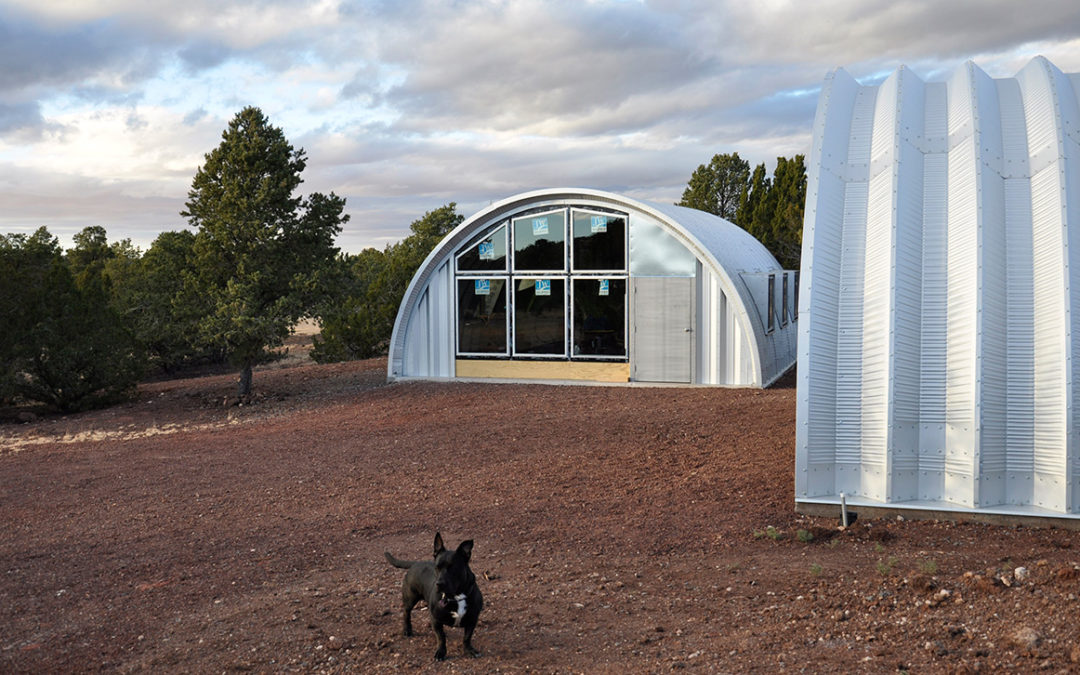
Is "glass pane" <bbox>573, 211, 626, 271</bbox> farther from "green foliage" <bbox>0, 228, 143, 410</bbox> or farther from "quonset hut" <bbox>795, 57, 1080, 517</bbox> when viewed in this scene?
"green foliage" <bbox>0, 228, 143, 410</bbox>

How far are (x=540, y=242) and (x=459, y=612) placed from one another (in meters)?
13.8

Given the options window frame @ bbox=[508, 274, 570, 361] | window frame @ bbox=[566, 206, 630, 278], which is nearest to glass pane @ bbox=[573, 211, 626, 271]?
window frame @ bbox=[566, 206, 630, 278]

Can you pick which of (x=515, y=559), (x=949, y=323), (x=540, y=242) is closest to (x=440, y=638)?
(x=515, y=559)

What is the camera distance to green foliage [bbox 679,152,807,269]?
35.5m

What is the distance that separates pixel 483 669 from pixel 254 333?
44.2 ft

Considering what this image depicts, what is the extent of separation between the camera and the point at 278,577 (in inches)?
293

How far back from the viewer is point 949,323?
859 centimetres

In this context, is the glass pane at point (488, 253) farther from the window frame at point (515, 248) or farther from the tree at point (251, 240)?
the tree at point (251, 240)

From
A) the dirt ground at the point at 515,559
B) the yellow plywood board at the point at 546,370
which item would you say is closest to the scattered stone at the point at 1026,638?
the dirt ground at the point at 515,559

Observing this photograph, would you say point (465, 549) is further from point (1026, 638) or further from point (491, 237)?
point (491, 237)

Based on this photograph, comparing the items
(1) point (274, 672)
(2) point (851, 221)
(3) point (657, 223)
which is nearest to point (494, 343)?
(3) point (657, 223)

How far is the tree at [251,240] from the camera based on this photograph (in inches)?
697

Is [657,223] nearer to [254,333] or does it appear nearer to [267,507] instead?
[254,333]

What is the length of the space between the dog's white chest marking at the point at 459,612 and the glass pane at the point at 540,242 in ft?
44.5
